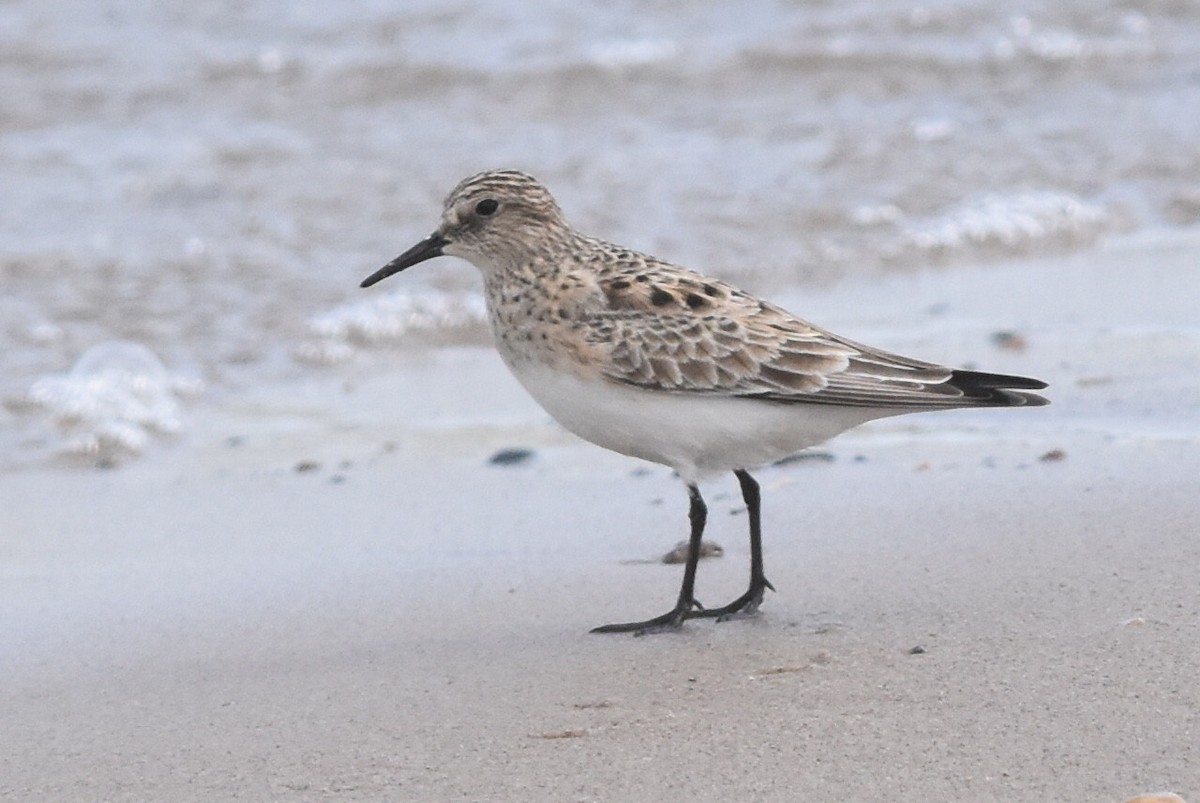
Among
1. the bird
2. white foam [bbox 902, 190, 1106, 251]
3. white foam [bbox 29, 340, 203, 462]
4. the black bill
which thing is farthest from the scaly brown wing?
white foam [bbox 902, 190, 1106, 251]

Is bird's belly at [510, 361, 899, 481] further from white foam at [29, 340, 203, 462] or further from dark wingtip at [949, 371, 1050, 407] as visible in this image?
white foam at [29, 340, 203, 462]

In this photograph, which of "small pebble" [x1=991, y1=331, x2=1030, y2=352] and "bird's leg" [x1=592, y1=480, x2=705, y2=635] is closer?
"bird's leg" [x1=592, y1=480, x2=705, y2=635]

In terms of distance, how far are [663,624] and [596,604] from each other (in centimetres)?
38

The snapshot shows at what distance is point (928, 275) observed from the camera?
9344mm

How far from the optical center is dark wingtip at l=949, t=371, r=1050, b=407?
15.8 ft

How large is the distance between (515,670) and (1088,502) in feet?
6.71

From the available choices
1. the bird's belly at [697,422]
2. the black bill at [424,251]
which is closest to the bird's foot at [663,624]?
the bird's belly at [697,422]

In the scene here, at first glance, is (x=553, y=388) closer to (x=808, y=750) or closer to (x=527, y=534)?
(x=527, y=534)

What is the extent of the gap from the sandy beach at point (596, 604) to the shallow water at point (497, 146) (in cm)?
125

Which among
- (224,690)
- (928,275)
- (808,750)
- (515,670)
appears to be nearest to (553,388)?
(515,670)

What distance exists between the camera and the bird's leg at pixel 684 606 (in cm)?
497

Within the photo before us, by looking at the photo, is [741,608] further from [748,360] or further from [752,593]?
[748,360]

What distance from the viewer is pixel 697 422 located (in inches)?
198

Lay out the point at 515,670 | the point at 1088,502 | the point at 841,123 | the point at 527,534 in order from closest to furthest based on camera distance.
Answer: the point at 515,670 < the point at 1088,502 < the point at 527,534 < the point at 841,123
